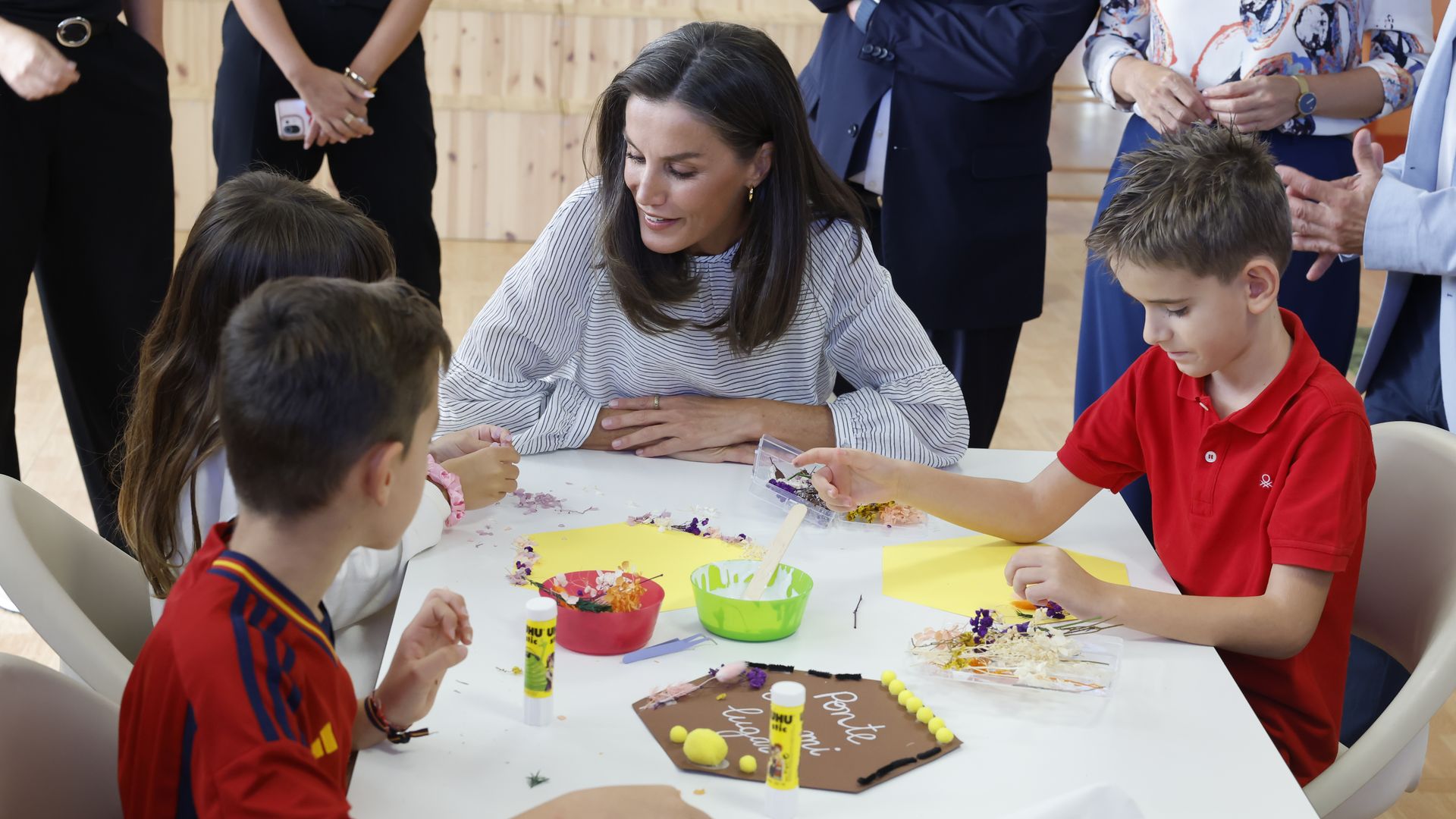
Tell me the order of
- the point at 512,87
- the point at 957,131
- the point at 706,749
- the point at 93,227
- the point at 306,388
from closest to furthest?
the point at 306,388 < the point at 706,749 < the point at 93,227 < the point at 957,131 < the point at 512,87

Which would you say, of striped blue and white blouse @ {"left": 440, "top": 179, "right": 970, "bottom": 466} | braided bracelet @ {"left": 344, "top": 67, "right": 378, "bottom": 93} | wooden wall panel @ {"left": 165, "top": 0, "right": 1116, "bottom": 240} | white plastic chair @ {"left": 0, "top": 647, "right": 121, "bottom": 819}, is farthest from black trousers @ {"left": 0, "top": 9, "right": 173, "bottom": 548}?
wooden wall panel @ {"left": 165, "top": 0, "right": 1116, "bottom": 240}

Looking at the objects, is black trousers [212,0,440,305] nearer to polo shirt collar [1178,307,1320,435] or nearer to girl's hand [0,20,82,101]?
girl's hand [0,20,82,101]

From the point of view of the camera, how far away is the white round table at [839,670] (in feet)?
3.62

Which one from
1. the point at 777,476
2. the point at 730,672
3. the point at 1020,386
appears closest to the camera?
the point at 730,672

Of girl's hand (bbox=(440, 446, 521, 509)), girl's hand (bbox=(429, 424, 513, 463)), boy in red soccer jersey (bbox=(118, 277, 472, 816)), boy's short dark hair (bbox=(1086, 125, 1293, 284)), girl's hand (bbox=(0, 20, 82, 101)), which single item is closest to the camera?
boy in red soccer jersey (bbox=(118, 277, 472, 816))

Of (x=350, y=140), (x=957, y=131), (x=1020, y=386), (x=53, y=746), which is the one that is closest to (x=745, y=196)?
(x=957, y=131)

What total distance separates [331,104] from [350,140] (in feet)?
0.49

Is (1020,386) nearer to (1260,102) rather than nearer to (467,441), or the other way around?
(1260,102)

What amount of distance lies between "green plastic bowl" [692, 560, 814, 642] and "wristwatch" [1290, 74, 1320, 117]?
1.31m

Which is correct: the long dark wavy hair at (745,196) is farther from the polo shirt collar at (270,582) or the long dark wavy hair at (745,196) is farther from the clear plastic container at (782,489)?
the polo shirt collar at (270,582)

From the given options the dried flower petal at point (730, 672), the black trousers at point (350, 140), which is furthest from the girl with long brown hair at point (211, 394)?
the black trousers at point (350, 140)

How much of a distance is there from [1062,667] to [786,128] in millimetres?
884

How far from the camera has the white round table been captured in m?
1.10

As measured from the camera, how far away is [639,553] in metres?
1.54
